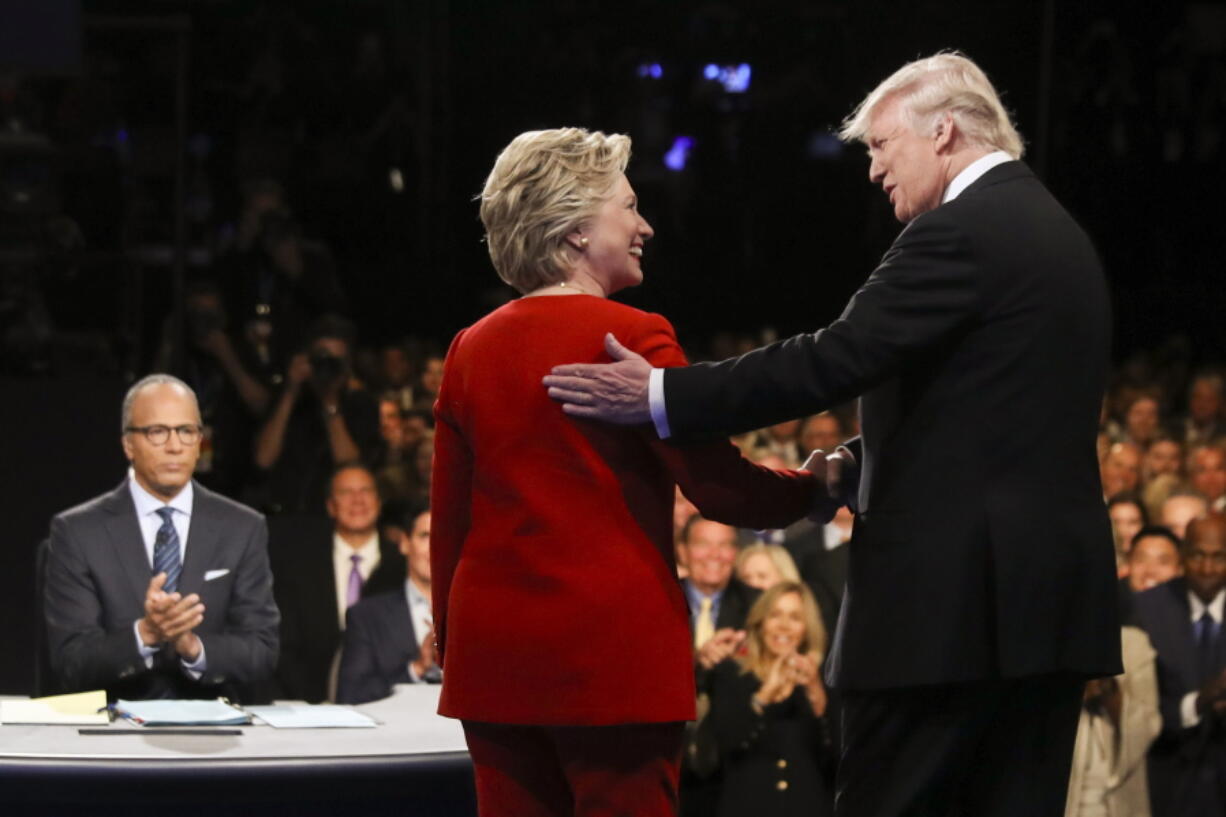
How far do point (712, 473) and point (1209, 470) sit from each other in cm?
557

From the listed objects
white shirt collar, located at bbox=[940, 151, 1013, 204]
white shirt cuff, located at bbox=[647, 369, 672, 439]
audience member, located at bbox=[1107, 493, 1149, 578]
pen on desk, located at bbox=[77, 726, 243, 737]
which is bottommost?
pen on desk, located at bbox=[77, 726, 243, 737]

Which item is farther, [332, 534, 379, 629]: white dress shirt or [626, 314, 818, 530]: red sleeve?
[332, 534, 379, 629]: white dress shirt

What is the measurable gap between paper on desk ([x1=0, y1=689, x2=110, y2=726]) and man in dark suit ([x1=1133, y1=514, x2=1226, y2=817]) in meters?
3.43

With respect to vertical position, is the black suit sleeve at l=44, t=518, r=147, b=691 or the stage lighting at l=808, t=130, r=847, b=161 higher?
the stage lighting at l=808, t=130, r=847, b=161

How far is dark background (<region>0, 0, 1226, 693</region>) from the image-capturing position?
37.1 feet

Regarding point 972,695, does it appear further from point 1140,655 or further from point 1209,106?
point 1209,106

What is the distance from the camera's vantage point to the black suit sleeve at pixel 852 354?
232 centimetres

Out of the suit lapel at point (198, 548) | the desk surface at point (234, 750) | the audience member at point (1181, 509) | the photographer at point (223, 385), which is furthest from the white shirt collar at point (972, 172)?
the photographer at point (223, 385)

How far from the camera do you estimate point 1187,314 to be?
1201 cm

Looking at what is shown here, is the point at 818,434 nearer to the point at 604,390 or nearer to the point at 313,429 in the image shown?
the point at 313,429

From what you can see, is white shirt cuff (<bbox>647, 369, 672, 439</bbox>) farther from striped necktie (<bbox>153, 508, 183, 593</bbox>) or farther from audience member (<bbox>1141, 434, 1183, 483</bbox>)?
audience member (<bbox>1141, 434, 1183, 483</bbox>)

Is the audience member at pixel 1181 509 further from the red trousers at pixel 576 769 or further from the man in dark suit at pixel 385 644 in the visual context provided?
the red trousers at pixel 576 769

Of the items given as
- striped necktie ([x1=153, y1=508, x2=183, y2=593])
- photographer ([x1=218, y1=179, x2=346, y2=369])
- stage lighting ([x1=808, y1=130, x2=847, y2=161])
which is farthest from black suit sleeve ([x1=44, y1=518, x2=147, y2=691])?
stage lighting ([x1=808, y1=130, x2=847, y2=161])

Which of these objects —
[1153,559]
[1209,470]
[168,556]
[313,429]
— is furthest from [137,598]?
[1209,470]
